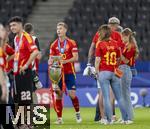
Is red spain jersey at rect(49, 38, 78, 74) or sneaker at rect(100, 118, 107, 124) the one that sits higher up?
red spain jersey at rect(49, 38, 78, 74)

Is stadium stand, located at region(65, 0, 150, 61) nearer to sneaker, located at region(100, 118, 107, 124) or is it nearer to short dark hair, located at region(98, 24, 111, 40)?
sneaker, located at region(100, 118, 107, 124)

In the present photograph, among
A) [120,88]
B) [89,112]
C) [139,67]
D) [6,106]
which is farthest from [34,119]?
[139,67]

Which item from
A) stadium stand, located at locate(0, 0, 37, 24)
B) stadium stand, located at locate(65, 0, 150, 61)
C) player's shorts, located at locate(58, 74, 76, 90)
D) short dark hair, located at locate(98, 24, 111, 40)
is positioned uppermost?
stadium stand, located at locate(0, 0, 37, 24)

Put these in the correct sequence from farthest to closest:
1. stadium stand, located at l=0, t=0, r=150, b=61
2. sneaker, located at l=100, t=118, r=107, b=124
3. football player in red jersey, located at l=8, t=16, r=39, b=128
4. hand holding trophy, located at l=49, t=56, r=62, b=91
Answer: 1. stadium stand, located at l=0, t=0, r=150, b=61
2. hand holding trophy, located at l=49, t=56, r=62, b=91
3. sneaker, located at l=100, t=118, r=107, b=124
4. football player in red jersey, located at l=8, t=16, r=39, b=128

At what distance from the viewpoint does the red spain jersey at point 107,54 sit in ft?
57.7

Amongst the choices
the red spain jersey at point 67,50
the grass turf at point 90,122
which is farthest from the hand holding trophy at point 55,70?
the grass turf at point 90,122

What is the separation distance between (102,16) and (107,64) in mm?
16937

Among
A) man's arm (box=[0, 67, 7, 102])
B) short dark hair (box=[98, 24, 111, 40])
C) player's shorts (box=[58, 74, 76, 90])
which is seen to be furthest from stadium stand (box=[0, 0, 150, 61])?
man's arm (box=[0, 67, 7, 102])

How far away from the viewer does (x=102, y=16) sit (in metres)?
34.5

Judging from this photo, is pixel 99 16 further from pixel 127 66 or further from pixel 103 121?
pixel 103 121

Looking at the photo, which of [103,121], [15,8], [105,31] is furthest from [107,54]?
[15,8]

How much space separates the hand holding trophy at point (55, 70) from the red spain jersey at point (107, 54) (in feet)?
4.43

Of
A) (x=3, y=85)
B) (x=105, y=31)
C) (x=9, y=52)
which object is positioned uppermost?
(x=105, y=31)

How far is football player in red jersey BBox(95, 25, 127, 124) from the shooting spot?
690 inches
